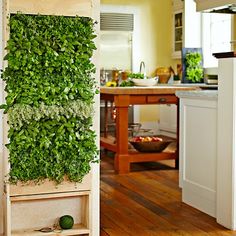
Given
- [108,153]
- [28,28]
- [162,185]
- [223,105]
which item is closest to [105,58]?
[108,153]

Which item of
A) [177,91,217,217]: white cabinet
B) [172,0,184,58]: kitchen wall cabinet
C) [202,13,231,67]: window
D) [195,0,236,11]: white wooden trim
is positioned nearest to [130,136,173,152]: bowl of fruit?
[177,91,217,217]: white cabinet

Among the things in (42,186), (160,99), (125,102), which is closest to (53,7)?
(42,186)

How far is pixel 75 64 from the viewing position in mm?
2777

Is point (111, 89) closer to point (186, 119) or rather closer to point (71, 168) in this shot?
point (186, 119)

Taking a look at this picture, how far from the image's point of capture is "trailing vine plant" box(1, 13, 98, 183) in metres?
2.65

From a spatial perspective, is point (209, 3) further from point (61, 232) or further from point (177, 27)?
point (177, 27)

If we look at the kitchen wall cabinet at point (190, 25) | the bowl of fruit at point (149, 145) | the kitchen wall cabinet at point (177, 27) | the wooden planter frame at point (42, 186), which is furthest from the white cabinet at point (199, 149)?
the kitchen wall cabinet at point (177, 27)

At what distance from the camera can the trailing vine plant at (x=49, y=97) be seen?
2.65 metres

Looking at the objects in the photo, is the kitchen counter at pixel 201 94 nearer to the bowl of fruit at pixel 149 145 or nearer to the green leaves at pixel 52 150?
the green leaves at pixel 52 150

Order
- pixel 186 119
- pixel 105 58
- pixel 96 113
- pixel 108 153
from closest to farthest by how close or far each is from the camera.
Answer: pixel 96 113 → pixel 186 119 → pixel 108 153 → pixel 105 58

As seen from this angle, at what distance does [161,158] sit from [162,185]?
33.8 inches

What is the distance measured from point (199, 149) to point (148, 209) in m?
0.61

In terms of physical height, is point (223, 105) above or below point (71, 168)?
above

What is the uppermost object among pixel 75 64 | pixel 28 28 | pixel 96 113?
pixel 28 28
